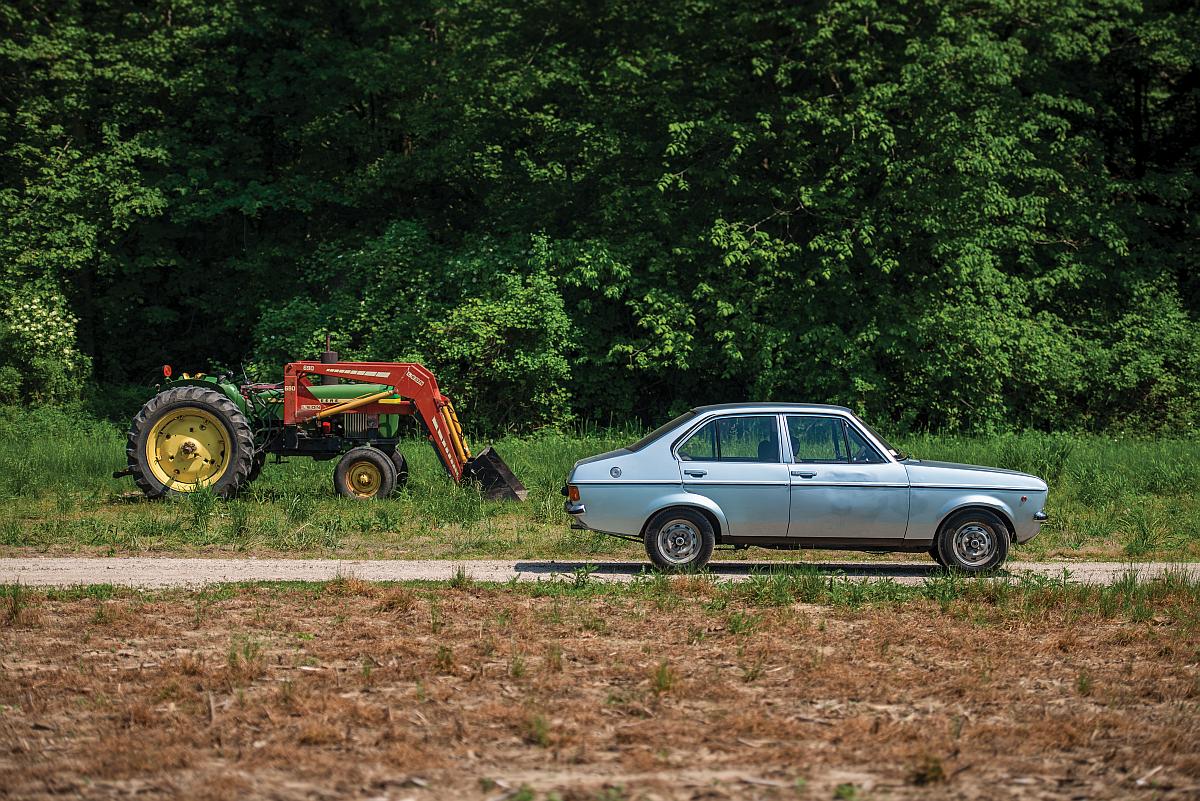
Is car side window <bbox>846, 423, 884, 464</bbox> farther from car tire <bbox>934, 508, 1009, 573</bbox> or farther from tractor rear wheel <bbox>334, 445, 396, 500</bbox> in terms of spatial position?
tractor rear wheel <bbox>334, 445, 396, 500</bbox>

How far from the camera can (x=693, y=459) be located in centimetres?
1282

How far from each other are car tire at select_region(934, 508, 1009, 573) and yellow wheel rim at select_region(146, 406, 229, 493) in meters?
10.3

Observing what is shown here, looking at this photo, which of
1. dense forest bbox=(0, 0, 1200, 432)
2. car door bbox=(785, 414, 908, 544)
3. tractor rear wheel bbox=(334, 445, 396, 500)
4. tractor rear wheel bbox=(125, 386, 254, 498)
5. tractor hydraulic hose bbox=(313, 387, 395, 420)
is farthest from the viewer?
dense forest bbox=(0, 0, 1200, 432)

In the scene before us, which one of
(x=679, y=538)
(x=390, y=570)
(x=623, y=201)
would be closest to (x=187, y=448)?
(x=390, y=570)

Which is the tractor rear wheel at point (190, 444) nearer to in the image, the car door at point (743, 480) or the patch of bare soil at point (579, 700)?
the patch of bare soil at point (579, 700)

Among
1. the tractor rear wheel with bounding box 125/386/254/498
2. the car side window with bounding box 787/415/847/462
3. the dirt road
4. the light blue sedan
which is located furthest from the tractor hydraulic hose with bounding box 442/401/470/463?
the car side window with bounding box 787/415/847/462

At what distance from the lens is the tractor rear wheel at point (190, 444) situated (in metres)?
18.0

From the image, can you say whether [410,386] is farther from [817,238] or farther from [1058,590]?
[817,238]

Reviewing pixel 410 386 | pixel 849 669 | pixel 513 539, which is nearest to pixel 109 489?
pixel 410 386

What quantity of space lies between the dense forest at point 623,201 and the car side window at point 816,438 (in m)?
15.8

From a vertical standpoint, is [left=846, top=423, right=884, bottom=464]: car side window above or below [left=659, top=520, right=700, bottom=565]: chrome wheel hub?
above

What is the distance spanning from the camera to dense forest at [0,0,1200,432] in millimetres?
28922

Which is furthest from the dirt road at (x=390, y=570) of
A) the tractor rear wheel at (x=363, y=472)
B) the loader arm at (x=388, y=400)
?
the loader arm at (x=388, y=400)

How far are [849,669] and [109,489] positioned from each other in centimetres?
1358
